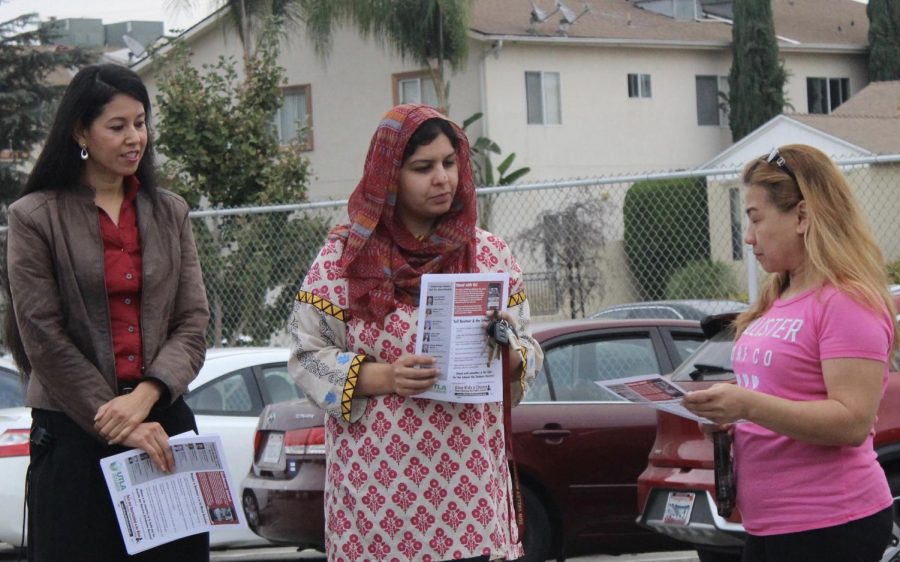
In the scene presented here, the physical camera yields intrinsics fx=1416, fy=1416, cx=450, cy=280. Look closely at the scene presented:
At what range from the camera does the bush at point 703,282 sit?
10.7 m

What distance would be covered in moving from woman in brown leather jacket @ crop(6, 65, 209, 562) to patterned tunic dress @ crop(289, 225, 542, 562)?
0.46 meters

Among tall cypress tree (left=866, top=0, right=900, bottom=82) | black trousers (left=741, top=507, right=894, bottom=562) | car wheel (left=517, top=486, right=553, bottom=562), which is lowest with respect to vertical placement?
car wheel (left=517, top=486, right=553, bottom=562)

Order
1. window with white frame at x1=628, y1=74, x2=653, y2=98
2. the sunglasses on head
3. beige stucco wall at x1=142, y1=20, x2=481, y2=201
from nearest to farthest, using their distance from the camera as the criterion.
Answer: the sunglasses on head → beige stucco wall at x1=142, y1=20, x2=481, y2=201 → window with white frame at x1=628, y1=74, x2=653, y2=98

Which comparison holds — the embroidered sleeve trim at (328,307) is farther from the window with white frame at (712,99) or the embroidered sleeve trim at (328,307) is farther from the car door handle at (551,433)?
the window with white frame at (712,99)

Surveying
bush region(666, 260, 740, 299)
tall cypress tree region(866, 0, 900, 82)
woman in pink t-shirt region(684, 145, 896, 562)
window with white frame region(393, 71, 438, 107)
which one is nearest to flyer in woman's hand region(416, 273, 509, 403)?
woman in pink t-shirt region(684, 145, 896, 562)

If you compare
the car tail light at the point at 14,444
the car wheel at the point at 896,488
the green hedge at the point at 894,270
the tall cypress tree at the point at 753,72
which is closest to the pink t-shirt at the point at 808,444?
Answer: the car wheel at the point at 896,488

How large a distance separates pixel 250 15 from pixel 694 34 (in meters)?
13.6

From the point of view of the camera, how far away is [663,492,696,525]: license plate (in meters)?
6.48

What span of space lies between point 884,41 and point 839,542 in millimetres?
42676

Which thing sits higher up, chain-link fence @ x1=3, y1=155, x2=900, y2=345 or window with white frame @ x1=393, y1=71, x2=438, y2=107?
window with white frame @ x1=393, y1=71, x2=438, y2=107

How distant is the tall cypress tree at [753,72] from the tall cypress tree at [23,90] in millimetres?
18456

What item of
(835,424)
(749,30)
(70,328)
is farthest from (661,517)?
(749,30)

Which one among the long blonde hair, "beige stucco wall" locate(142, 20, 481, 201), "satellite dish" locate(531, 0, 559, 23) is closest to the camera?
the long blonde hair

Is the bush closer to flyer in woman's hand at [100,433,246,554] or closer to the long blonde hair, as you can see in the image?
the long blonde hair
